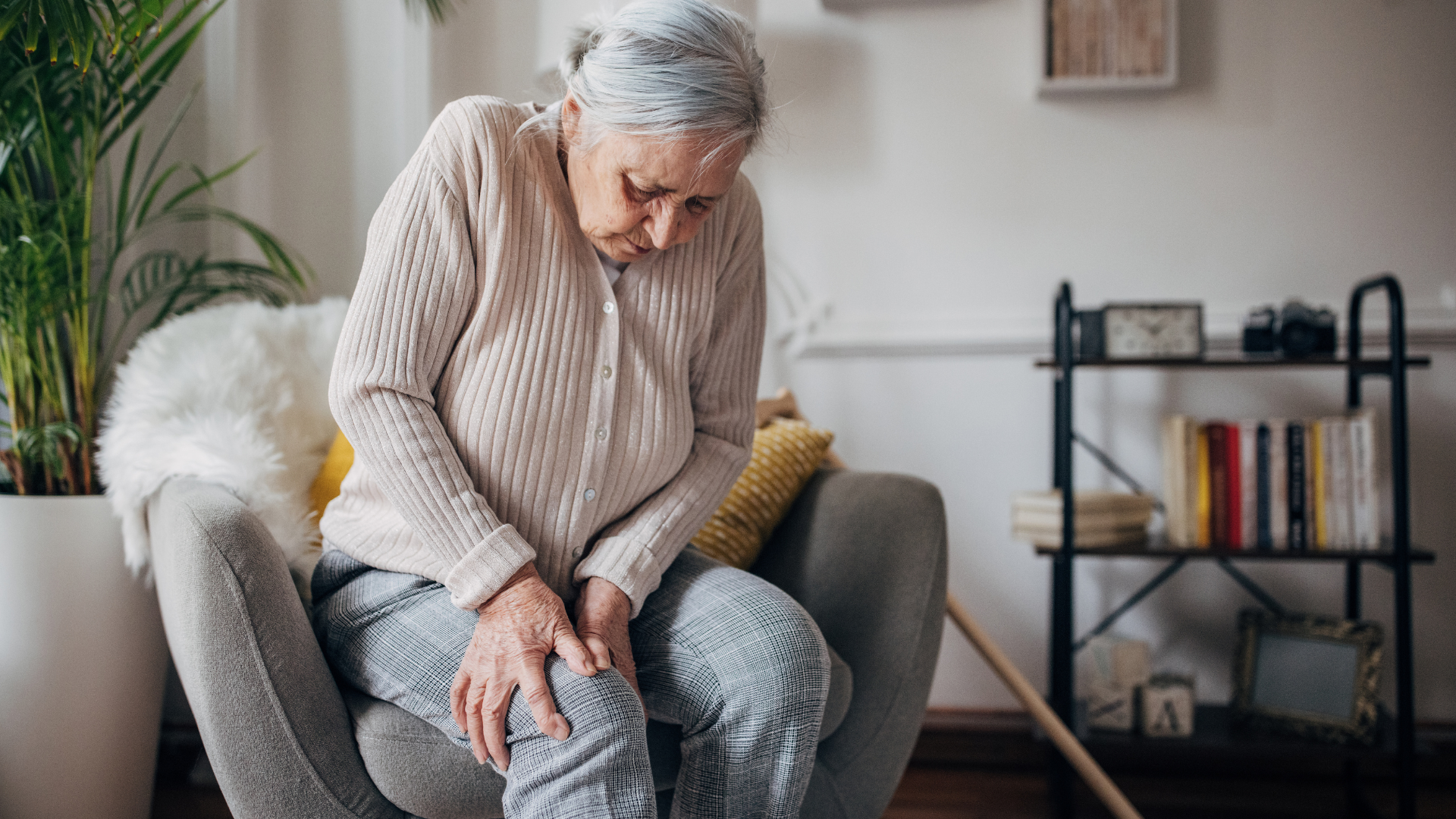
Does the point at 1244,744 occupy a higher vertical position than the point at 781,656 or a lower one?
lower

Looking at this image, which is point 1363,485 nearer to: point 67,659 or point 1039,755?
point 1039,755

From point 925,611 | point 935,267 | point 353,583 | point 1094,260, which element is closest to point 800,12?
point 935,267

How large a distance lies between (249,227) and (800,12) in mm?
1182

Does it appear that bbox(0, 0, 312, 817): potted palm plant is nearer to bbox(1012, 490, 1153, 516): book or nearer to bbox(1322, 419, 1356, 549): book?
bbox(1012, 490, 1153, 516): book

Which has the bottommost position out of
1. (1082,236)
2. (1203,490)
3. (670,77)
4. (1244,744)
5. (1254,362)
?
(1244,744)

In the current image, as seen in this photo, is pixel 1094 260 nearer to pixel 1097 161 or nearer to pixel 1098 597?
pixel 1097 161

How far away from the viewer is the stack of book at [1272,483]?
5.30ft

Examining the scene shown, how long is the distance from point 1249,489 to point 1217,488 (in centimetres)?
5

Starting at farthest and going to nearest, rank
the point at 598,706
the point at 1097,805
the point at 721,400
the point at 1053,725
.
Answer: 1. the point at 1097,805
2. the point at 1053,725
3. the point at 721,400
4. the point at 598,706

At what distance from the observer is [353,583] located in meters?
1.01

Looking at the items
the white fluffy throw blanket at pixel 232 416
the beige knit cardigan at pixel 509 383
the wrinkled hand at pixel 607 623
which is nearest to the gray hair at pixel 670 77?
the beige knit cardigan at pixel 509 383

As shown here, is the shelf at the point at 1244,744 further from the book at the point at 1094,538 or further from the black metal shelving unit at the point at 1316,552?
the book at the point at 1094,538

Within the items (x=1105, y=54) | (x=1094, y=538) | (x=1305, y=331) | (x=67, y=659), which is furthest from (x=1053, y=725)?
(x=67, y=659)

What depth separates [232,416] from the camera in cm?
122
